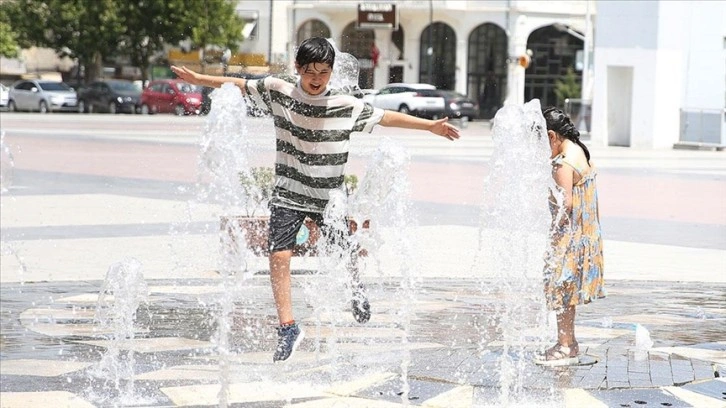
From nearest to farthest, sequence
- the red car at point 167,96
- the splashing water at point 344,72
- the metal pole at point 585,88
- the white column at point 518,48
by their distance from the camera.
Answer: the splashing water at point 344,72 → the metal pole at point 585,88 → the red car at point 167,96 → the white column at point 518,48

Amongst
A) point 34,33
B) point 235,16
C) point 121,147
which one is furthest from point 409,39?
point 121,147

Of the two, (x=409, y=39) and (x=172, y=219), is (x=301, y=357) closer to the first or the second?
(x=172, y=219)

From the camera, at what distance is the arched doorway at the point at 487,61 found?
59656mm

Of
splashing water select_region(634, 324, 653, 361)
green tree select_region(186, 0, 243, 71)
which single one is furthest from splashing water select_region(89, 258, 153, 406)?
green tree select_region(186, 0, 243, 71)

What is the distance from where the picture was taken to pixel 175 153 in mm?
26047

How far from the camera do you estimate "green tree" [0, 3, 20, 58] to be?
53.4m

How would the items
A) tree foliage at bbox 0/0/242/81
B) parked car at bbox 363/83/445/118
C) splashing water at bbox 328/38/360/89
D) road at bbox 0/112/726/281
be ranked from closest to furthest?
1. splashing water at bbox 328/38/360/89
2. road at bbox 0/112/726/281
3. parked car at bbox 363/83/445/118
4. tree foliage at bbox 0/0/242/81

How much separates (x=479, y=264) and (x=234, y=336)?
175 inches

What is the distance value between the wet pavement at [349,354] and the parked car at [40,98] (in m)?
40.2

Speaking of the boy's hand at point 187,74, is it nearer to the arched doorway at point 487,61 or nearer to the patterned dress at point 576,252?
the patterned dress at point 576,252

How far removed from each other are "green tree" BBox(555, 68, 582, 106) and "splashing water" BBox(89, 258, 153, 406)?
46394mm

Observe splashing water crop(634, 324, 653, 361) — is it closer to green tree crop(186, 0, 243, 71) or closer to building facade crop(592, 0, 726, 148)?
building facade crop(592, 0, 726, 148)

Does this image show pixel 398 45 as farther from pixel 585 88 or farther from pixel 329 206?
pixel 329 206

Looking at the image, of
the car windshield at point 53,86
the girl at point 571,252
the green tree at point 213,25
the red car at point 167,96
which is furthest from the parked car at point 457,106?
the girl at point 571,252
